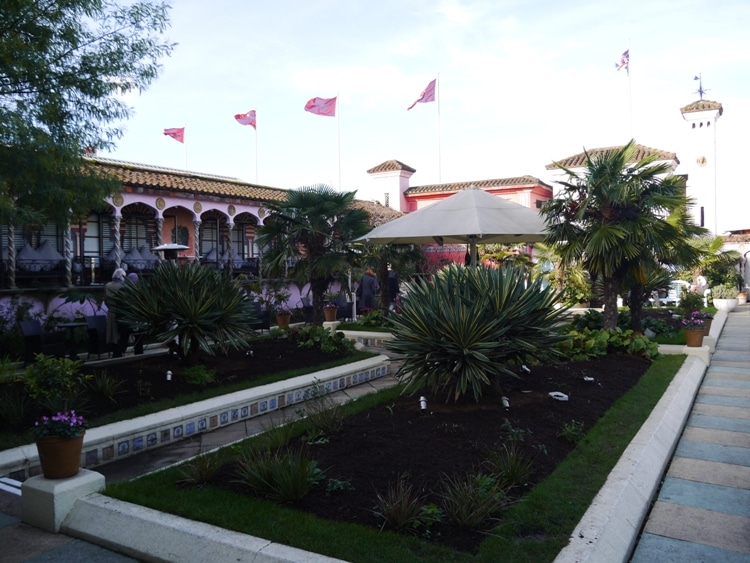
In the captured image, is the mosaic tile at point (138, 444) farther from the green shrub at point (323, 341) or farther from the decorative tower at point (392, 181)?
the decorative tower at point (392, 181)

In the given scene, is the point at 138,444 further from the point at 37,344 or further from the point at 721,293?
the point at 721,293

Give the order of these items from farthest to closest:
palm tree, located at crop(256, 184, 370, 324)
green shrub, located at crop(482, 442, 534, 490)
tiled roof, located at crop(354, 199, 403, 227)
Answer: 1. tiled roof, located at crop(354, 199, 403, 227)
2. palm tree, located at crop(256, 184, 370, 324)
3. green shrub, located at crop(482, 442, 534, 490)

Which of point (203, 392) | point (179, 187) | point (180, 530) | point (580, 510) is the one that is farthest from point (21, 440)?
point (179, 187)

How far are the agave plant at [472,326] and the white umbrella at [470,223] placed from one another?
368 cm

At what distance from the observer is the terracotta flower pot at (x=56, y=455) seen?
156 inches

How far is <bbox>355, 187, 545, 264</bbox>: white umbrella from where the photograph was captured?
9.98 meters

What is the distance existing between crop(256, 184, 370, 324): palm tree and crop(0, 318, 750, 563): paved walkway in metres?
4.52

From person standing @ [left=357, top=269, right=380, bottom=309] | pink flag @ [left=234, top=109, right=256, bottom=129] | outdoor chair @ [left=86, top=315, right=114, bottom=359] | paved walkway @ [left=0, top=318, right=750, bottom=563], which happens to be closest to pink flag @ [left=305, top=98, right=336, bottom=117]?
pink flag @ [left=234, top=109, right=256, bottom=129]

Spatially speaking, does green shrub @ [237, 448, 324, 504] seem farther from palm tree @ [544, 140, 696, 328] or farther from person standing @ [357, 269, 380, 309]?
person standing @ [357, 269, 380, 309]

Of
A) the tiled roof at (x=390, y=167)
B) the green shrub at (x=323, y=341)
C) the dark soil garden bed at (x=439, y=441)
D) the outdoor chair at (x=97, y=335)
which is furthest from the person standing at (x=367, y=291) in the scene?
the tiled roof at (x=390, y=167)

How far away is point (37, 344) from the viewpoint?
832 centimetres

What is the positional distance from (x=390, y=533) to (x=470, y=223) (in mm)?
7150

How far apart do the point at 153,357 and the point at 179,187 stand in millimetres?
10399

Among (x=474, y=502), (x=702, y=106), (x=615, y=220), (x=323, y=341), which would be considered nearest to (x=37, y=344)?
(x=323, y=341)
